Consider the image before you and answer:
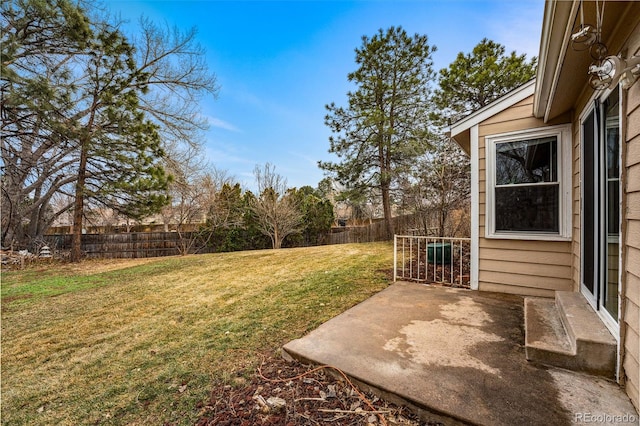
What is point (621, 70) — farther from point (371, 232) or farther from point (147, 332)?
point (371, 232)

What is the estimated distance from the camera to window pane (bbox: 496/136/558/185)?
10.6ft

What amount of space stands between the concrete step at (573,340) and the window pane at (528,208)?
3.61 feet

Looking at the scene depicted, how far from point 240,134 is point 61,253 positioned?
9.21 m

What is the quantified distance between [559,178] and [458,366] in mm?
2755

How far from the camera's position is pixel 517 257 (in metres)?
3.41

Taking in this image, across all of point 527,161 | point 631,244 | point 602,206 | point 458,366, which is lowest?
point 458,366

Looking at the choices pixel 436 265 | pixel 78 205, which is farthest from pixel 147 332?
pixel 78 205

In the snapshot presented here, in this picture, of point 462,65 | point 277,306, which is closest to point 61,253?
point 277,306

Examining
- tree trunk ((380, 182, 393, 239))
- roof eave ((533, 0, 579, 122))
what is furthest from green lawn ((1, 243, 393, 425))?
tree trunk ((380, 182, 393, 239))

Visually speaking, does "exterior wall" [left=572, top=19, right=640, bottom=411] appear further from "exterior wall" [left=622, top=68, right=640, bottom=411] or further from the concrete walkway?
the concrete walkway

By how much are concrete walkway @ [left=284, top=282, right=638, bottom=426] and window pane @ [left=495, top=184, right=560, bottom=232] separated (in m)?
1.01

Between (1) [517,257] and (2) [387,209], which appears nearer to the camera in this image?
(1) [517,257]

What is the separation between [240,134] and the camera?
14492 mm

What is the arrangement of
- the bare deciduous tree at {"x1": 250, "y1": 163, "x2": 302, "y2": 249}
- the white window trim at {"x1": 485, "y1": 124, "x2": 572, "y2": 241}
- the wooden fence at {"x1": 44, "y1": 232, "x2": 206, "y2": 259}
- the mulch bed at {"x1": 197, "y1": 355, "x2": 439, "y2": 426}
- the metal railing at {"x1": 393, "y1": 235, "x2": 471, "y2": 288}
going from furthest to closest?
the bare deciduous tree at {"x1": 250, "y1": 163, "x2": 302, "y2": 249}
the wooden fence at {"x1": 44, "y1": 232, "x2": 206, "y2": 259}
the metal railing at {"x1": 393, "y1": 235, "x2": 471, "y2": 288}
the white window trim at {"x1": 485, "y1": 124, "x2": 572, "y2": 241}
the mulch bed at {"x1": 197, "y1": 355, "x2": 439, "y2": 426}
